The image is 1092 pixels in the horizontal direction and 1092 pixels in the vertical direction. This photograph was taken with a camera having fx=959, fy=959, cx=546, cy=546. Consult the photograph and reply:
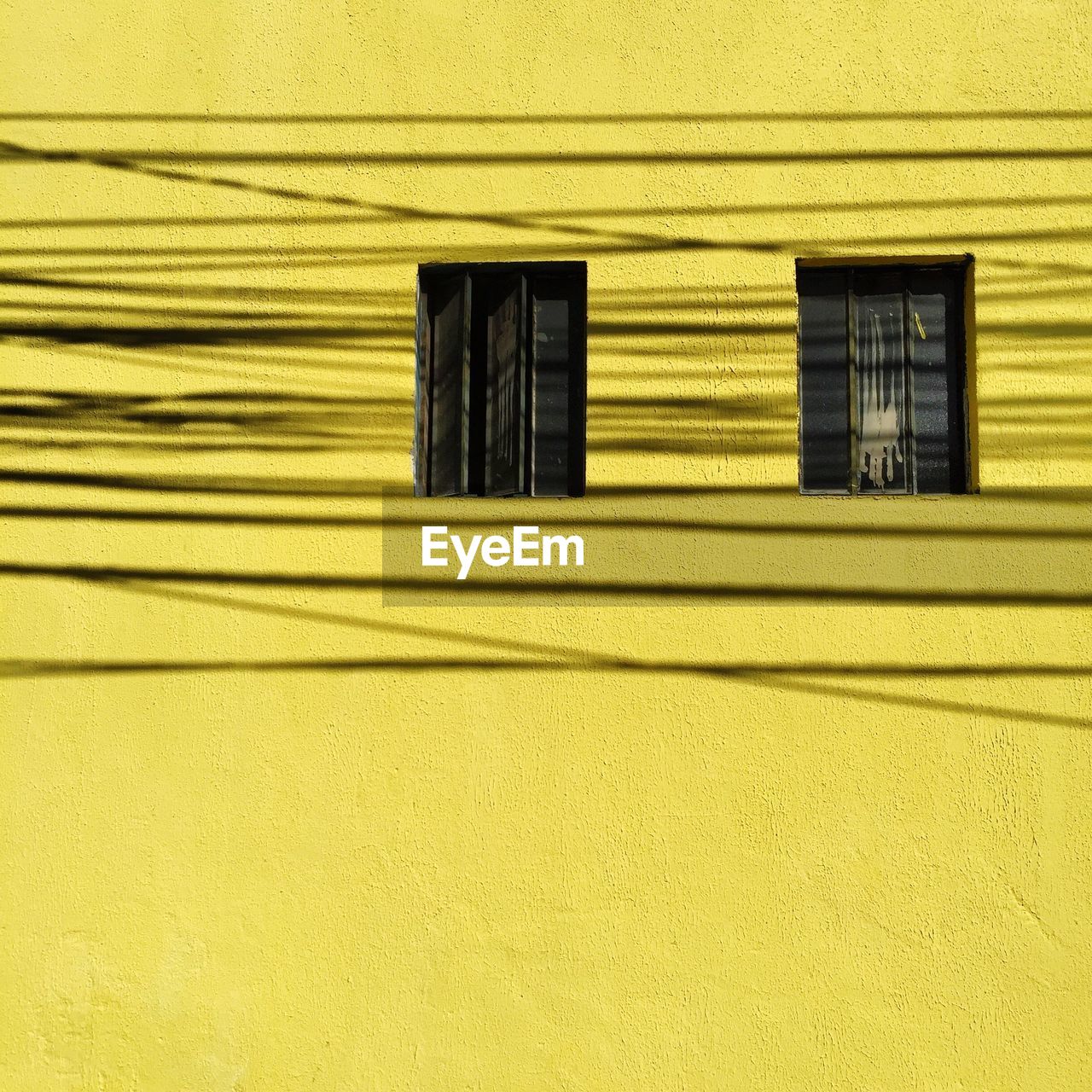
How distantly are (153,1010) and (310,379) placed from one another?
2860 millimetres

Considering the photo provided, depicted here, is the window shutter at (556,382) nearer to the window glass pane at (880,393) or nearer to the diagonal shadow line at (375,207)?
the diagonal shadow line at (375,207)

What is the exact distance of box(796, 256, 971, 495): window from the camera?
175 inches

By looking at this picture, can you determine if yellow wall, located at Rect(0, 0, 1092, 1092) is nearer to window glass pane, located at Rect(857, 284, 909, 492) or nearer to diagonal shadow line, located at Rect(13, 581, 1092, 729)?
diagonal shadow line, located at Rect(13, 581, 1092, 729)

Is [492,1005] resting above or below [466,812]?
below

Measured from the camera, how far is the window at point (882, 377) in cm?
445

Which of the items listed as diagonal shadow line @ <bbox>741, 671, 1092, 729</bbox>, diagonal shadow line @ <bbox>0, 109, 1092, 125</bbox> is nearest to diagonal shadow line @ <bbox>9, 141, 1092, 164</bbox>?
diagonal shadow line @ <bbox>0, 109, 1092, 125</bbox>

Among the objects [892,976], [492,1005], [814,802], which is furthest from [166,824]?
[892,976]

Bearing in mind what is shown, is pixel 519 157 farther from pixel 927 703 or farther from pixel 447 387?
pixel 927 703

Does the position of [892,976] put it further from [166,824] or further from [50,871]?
[50,871]

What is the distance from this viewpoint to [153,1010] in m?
4.16

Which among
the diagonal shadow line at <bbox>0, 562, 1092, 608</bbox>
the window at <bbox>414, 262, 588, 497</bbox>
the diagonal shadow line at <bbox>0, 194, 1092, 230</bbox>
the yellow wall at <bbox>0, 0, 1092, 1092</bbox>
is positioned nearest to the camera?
the yellow wall at <bbox>0, 0, 1092, 1092</bbox>

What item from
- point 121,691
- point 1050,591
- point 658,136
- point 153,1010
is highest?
point 658,136

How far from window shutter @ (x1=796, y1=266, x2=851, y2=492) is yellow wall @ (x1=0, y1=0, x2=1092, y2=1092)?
22cm

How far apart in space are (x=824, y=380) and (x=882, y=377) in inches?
10.7
